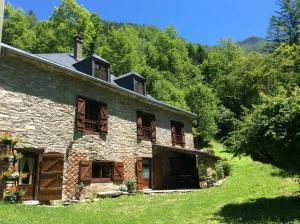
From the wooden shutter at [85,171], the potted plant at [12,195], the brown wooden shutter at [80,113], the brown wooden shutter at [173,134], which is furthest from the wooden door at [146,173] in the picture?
the potted plant at [12,195]

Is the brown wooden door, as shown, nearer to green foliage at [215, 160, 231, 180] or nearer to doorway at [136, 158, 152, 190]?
doorway at [136, 158, 152, 190]

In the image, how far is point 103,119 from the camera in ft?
55.4

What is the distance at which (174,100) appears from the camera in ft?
110

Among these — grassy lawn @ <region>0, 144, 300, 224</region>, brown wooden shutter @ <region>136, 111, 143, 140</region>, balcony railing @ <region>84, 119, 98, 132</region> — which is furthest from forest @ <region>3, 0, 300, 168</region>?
grassy lawn @ <region>0, 144, 300, 224</region>

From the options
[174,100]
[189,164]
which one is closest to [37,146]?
[189,164]

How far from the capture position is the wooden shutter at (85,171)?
49.6ft

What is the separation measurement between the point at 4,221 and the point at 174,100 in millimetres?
26812

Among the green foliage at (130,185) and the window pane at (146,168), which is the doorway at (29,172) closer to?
the green foliage at (130,185)

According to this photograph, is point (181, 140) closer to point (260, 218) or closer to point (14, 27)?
point (260, 218)

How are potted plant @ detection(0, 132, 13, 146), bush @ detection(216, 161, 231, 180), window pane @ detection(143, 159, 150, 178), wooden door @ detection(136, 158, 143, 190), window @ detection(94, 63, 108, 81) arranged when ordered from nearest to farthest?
potted plant @ detection(0, 132, 13, 146), window @ detection(94, 63, 108, 81), wooden door @ detection(136, 158, 143, 190), window pane @ detection(143, 159, 150, 178), bush @ detection(216, 161, 231, 180)

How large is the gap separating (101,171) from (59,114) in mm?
3876

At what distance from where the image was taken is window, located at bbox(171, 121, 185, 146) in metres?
23.2

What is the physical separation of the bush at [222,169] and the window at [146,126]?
4426 mm

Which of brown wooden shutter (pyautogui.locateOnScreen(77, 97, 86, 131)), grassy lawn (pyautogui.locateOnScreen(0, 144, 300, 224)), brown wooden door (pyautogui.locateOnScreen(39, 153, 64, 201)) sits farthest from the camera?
brown wooden shutter (pyautogui.locateOnScreen(77, 97, 86, 131))
